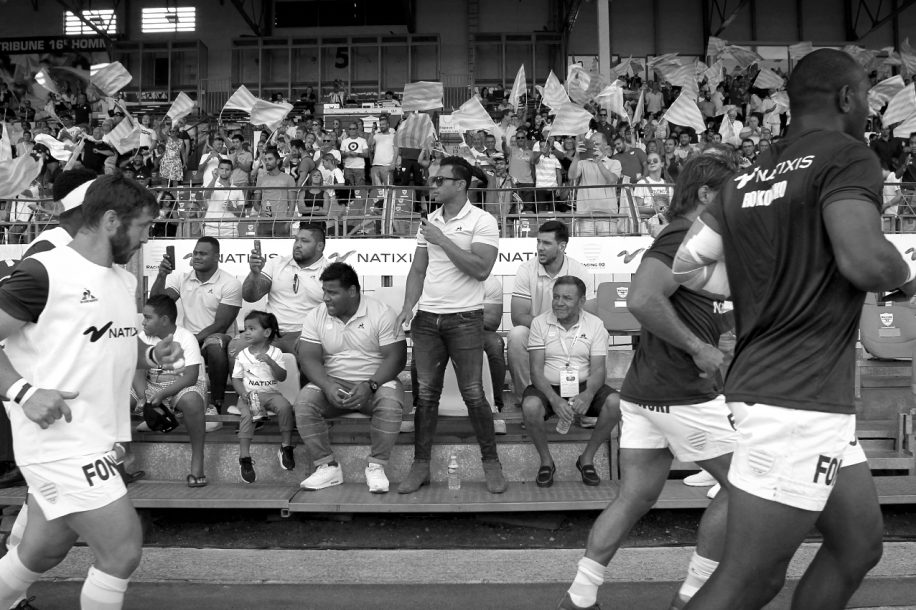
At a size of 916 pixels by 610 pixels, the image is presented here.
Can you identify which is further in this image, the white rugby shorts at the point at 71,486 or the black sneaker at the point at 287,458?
the black sneaker at the point at 287,458

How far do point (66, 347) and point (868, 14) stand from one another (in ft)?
93.9

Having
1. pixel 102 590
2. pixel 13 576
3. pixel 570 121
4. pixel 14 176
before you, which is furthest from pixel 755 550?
pixel 14 176

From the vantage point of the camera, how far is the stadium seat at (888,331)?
8.04 m

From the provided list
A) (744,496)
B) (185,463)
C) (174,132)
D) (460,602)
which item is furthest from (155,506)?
(174,132)

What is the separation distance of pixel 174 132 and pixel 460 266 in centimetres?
1438

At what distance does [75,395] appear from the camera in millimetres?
3047

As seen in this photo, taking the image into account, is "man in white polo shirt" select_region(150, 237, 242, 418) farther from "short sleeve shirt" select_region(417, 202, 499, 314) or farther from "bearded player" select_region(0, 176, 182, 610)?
"bearded player" select_region(0, 176, 182, 610)

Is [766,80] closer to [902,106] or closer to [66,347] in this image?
[902,106]

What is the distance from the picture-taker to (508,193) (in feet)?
40.9

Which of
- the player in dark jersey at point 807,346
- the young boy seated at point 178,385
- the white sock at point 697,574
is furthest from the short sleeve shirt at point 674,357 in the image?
the young boy seated at point 178,385

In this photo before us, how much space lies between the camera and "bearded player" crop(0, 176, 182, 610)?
9.98ft

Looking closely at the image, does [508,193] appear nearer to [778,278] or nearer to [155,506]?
[155,506]

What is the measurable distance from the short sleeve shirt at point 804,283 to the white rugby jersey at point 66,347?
223 cm

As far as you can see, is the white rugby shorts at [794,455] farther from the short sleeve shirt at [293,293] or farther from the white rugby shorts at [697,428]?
the short sleeve shirt at [293,293]
